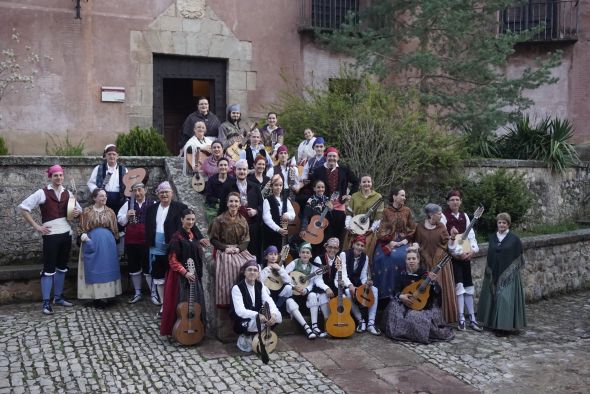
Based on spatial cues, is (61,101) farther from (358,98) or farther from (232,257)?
(232,257)

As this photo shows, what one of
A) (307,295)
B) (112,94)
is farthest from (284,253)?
(112,94)

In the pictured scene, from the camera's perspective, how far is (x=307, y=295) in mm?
7984

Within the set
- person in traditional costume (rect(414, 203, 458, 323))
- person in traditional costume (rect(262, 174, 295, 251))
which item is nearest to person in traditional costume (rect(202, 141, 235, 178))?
person in traditional costume (rect(262, 174, 295, 251))

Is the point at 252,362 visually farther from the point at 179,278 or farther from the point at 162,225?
the point at 162,225

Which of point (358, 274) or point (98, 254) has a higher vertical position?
point (98, 254)

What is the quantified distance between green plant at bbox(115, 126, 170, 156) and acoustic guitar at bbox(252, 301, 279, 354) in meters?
5.30

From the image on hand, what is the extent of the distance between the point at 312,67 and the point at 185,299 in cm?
938

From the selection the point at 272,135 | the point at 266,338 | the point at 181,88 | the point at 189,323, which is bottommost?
the point at 266,338

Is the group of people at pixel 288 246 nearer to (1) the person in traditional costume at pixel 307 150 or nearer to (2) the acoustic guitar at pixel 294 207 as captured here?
(2) the acoustic guitar at pixel 294 207

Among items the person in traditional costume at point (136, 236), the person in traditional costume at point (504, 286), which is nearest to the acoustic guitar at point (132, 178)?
the person in traditional costume at point (136, 236)

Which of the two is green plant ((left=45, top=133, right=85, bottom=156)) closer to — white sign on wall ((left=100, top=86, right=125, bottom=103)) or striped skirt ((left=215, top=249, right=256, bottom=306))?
white sign on wall ((left=100, top=86, right=125, bottom=103))

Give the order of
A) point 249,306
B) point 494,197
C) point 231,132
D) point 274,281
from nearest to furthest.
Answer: point 249,306 < point 274,281 < point 231,132 < point 494,197

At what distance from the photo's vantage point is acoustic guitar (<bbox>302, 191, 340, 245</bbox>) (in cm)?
860

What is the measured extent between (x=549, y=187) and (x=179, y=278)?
363 inches
